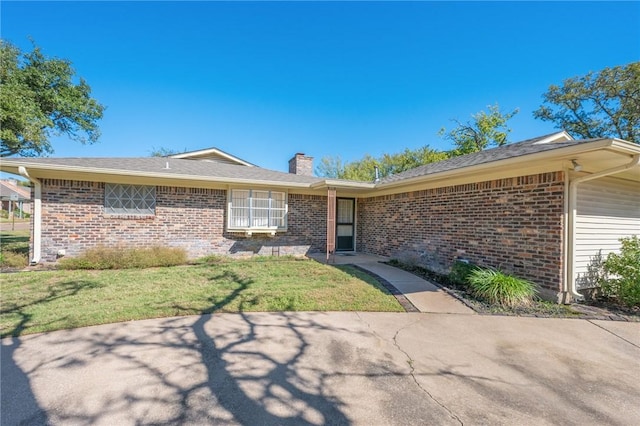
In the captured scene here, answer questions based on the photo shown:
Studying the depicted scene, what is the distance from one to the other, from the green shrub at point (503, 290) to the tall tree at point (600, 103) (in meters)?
20.5

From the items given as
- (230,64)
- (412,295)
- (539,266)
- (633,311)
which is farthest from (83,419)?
(230,64)

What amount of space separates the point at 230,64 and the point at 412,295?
10835 millimetres

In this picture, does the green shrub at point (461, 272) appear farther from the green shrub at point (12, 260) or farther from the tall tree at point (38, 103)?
the tall tree at point (38, 103)

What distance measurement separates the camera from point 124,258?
7355mm

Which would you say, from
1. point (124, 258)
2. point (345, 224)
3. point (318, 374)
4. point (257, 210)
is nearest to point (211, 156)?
point (257, 210)

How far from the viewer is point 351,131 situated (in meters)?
26.4

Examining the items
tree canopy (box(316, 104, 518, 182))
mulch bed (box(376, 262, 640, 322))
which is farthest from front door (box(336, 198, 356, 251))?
tree canopy (box(316, 104, 518, 182))

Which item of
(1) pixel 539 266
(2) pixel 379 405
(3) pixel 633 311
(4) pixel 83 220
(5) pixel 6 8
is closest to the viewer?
(2) pixel 379 405

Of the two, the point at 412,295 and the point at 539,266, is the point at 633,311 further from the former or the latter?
the point at 412,295

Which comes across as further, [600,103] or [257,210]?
[600,103]

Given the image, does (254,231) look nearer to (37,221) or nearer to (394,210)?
(394,210)

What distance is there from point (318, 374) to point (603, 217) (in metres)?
6.48

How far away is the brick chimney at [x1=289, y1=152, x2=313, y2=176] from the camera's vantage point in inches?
531

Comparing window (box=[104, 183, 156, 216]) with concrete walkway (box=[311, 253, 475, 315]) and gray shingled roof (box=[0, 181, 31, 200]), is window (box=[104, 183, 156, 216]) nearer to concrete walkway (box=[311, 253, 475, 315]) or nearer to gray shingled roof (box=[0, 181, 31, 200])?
concrete walkway (box=[311, 253, 475, 315])
